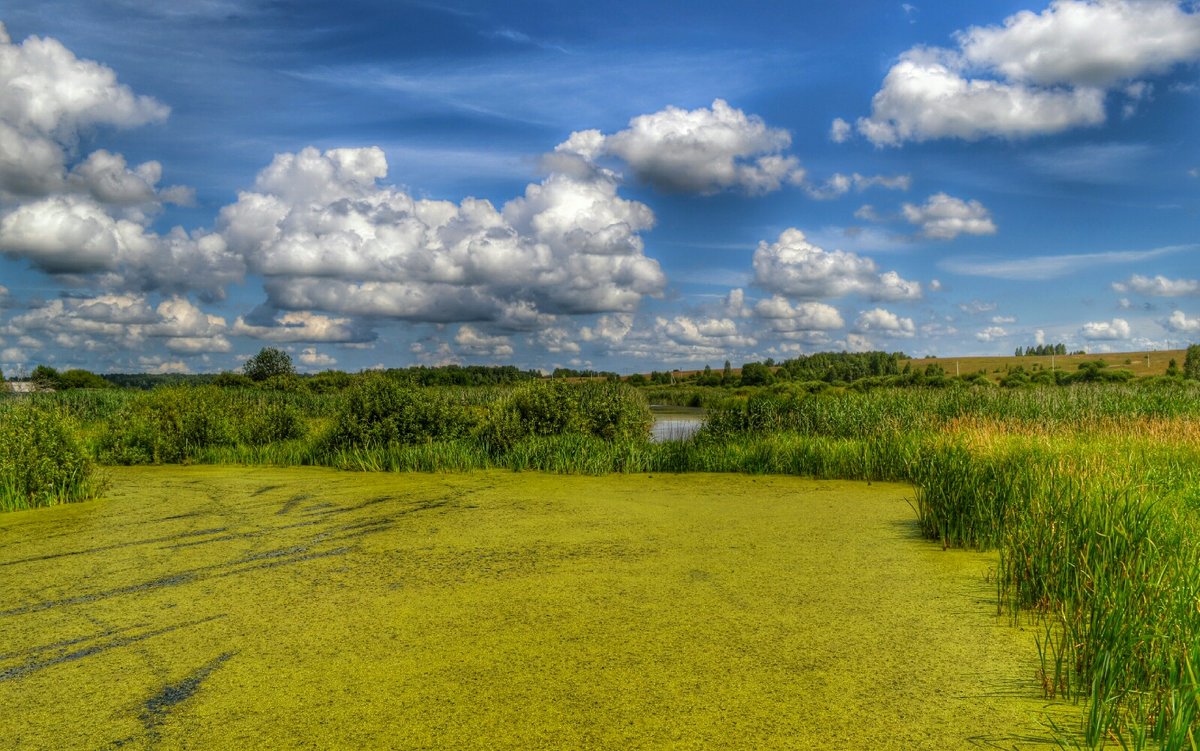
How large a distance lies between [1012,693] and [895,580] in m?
1.64

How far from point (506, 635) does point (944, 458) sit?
13.7 ft

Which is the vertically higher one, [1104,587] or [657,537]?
[1104,587]

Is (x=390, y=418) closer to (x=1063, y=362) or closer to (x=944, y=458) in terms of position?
(x=944, y=458)

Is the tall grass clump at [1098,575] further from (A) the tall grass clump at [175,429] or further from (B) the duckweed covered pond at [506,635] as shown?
(A) the tall grass clump at [175,429]

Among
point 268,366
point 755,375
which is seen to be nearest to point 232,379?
point 268,366

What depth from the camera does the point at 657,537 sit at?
5859 mm

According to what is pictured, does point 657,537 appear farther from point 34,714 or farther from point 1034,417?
point 1034,417

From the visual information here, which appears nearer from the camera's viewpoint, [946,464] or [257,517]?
[946,464]

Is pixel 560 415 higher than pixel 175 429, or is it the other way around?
pixel 560 415

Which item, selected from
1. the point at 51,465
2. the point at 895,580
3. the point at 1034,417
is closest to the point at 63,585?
the point at 51,465

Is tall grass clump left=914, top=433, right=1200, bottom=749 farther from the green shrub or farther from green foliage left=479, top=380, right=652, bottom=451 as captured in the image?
the green shrub

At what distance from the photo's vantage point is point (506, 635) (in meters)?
3.60

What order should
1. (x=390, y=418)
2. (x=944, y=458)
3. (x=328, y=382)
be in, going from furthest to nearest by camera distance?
(x=328, y=382)
(x=390, y=418)
(x=944, y=458)

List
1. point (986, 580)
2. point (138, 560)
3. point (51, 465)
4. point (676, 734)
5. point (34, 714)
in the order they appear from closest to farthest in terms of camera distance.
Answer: point (676, 734) → point (34, 714) → point (986, 580) → point (138, 560) → point (51, 465)
